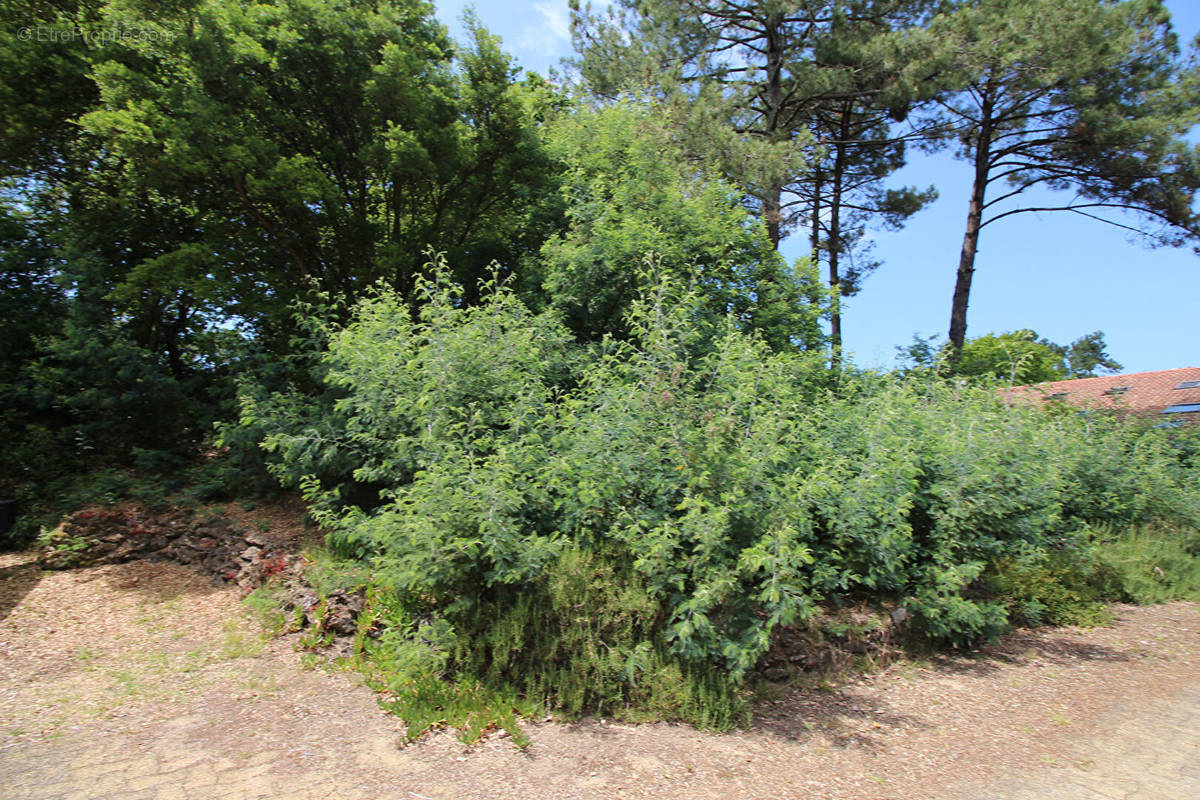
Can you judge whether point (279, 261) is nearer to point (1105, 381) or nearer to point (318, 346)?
point (318, 346)

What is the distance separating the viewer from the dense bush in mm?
4062

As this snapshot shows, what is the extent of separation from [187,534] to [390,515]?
388 centimetres

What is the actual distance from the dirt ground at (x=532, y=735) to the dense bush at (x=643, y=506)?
1.52 feet

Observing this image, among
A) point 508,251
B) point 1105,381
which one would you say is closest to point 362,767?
point 508,251

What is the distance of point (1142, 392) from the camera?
19.9 m

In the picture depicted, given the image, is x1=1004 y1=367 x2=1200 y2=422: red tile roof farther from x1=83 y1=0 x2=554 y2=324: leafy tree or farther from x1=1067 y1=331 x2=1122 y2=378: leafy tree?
x1=1067 y1=331 x2=1122 y2=378: leafy tree

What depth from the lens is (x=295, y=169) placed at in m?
7.45

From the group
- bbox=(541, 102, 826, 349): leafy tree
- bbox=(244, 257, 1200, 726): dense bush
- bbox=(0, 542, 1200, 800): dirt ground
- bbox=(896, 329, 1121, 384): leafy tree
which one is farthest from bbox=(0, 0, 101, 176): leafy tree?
bbox=(896, 329, 1121, 384): leafy tree

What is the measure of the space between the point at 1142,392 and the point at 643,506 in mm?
22983

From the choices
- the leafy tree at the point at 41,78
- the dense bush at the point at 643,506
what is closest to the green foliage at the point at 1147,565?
the dense bush at the point at 643,506

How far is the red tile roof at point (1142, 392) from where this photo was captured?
469 inches

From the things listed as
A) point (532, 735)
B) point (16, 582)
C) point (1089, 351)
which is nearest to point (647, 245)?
point (532, 735)

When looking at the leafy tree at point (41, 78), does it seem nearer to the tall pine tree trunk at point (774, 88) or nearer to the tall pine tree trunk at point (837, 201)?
the tall pine tree trunk at point (774, 88)

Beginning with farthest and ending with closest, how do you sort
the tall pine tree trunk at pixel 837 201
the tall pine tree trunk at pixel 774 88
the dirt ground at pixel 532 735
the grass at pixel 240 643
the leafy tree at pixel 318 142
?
the tall pine tree trunk at pixel 837 201 < the tall pine tree trunk at pixel 774 88 < the leafy tree at pixel 318 142 < the grass at pixel 240 643 < the dirt ground at pixel 532 735
